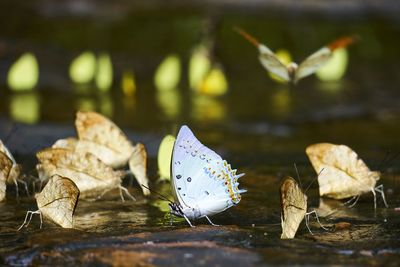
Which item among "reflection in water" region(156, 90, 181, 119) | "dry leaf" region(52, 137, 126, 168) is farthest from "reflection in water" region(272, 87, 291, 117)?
"dry leaf" region(52, 137, 126, 168)

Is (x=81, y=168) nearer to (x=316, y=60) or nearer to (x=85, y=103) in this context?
(x=316, y=60)

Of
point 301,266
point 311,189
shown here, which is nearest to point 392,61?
point 311,189

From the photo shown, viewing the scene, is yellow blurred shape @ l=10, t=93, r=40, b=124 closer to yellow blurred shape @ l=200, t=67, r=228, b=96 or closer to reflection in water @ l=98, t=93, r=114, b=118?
reflection in water @ l=98, t=93, r=114, b=118

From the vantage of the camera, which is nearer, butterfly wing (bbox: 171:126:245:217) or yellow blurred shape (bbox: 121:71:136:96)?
butterfly wing (bbox: 171:126:245:217)

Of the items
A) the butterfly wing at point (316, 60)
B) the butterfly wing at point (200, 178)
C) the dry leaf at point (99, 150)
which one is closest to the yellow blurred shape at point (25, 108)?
the dry leaf at point (99, 150)

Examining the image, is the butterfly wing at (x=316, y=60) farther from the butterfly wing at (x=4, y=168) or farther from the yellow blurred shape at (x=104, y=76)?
the yellow blurred shape at (x=104, y=76)

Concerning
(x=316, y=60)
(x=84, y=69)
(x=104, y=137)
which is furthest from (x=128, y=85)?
(x=316, y=60)
